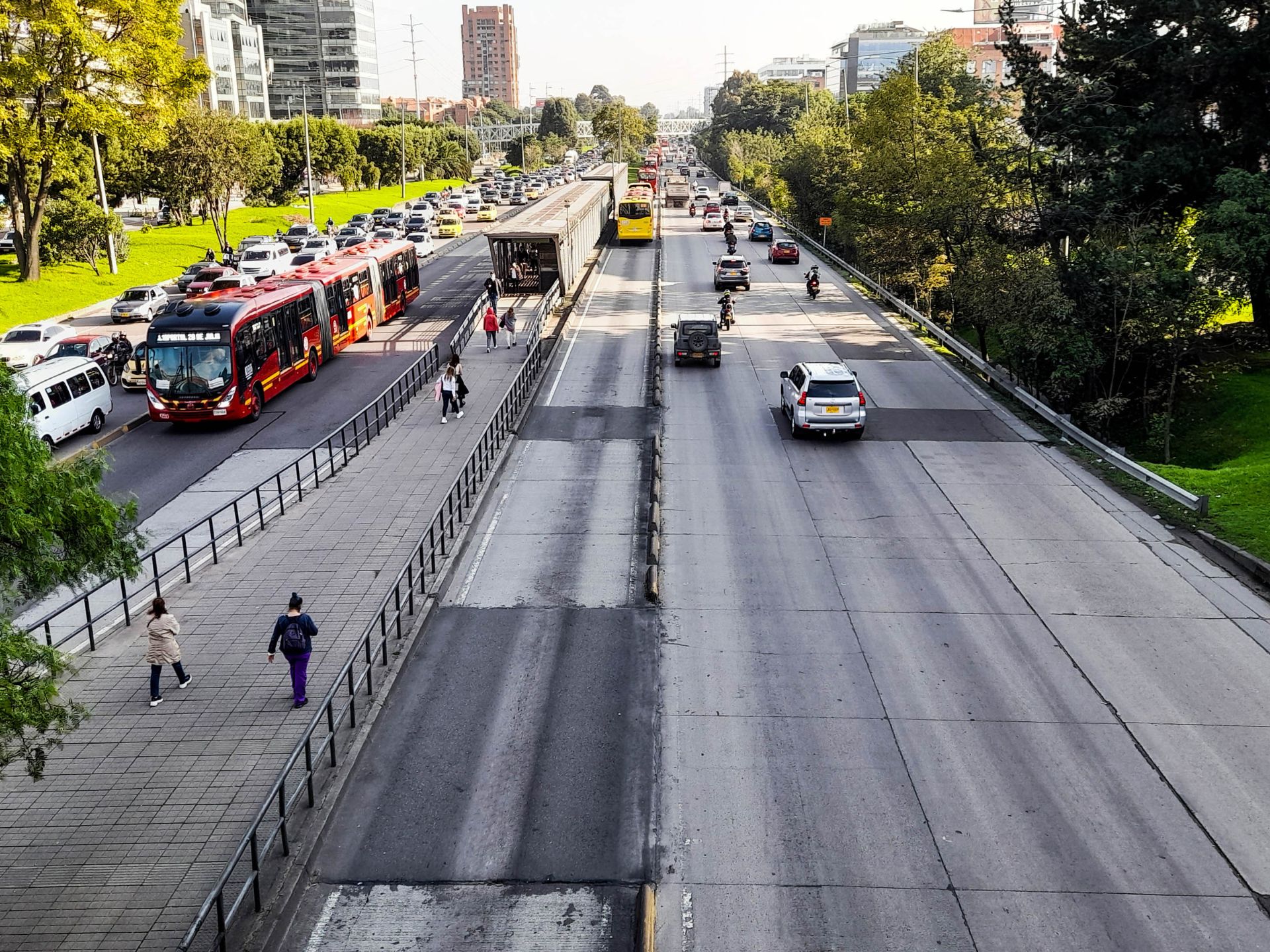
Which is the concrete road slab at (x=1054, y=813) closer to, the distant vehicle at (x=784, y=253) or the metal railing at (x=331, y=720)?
the metal railing at (x=331, y=720)

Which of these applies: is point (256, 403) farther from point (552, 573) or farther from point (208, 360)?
point (552, 573)

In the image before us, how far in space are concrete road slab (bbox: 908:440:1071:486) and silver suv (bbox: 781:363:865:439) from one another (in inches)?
60.5

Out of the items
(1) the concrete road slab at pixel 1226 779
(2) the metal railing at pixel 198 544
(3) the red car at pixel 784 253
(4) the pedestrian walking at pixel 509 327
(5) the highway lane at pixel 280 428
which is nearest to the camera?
(1) the concrete road slab at pixel 1226 779

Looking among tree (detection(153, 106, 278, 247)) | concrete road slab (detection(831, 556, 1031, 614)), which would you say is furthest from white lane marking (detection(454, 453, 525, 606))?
tree (detection(153, 106, 278, 247))

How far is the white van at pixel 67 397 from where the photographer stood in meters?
26.0

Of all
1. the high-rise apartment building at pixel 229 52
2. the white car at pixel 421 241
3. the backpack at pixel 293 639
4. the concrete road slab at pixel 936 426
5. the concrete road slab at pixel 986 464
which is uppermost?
the high-rise apartment building at pixel 229 52

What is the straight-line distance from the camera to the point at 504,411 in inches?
1078

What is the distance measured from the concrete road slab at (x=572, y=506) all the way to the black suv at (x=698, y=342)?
11.6m

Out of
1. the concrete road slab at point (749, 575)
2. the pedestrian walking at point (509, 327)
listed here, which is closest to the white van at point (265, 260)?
the pedestrian walking at point (509, 327)

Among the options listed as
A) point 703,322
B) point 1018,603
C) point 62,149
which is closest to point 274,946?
point 1018,603

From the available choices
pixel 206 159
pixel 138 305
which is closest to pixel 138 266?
pixel 206 159

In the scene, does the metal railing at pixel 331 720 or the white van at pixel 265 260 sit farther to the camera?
the white van at pixel 265 260

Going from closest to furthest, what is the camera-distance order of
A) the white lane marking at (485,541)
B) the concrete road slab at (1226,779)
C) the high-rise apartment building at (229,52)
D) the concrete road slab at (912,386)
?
the concrete road slab at (1226,779) < the white lane marking at (485,541) < the concrete road slab at (912,386) < the high-rise apartment building at (229,52)

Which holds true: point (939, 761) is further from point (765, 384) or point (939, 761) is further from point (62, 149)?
point (62, 149)
